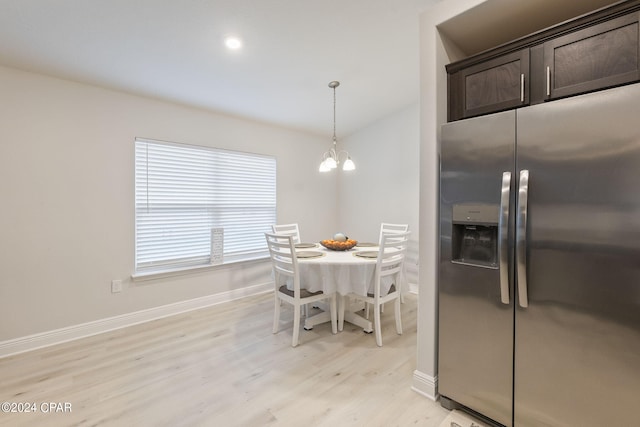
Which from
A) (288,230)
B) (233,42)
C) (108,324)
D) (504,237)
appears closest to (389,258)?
(504,237)

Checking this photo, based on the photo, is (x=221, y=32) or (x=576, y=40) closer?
(x=576, y=40)

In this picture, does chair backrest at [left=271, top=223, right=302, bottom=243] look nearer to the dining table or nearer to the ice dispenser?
the dining table

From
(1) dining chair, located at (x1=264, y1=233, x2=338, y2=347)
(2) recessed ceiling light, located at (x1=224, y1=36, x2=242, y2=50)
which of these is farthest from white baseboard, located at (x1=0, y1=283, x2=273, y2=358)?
(2) recessed ceiling light, located at (x1=224, y1=36, x2=242, y2=50)

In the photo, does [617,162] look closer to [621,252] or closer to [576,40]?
[621,252]

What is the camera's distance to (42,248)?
2.54m

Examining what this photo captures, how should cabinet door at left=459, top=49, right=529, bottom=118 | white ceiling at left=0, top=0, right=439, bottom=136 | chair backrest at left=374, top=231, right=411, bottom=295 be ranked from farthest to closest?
chair backrest at left=374, top=231, right=411, bottom=295
white ceiling at left=0, top=0, right=439, bottom=136
cabinet door at left=459, top=49, right=529, bottom=118

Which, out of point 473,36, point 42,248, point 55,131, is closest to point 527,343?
point 473,36

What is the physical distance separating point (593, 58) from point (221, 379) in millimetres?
2923

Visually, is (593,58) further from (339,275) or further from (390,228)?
(390,228)

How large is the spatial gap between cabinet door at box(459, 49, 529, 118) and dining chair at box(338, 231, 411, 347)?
48.7 inches

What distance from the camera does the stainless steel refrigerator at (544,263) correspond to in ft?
4.08

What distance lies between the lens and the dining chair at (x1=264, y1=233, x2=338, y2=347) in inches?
102

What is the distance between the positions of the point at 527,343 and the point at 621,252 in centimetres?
60

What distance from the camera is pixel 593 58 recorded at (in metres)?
1.38
